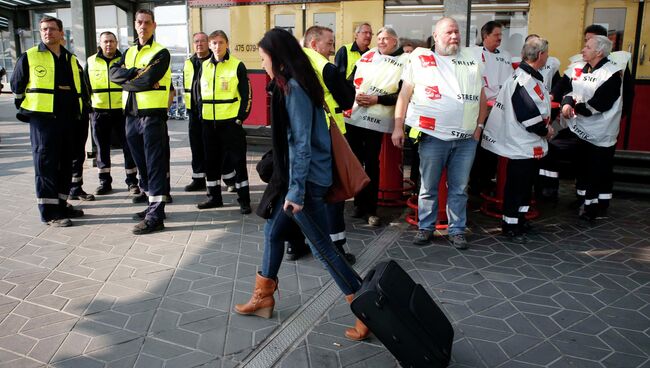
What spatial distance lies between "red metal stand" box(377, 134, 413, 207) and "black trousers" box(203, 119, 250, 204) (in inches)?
65.5

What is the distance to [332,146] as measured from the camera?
324 centimetres

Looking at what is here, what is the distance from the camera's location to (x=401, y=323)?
2.73 meters

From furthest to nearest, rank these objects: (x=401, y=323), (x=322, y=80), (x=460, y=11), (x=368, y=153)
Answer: (x=460, y=11) < (x=368, y=153) < (x=322, y=80) < (x=401, y=323)

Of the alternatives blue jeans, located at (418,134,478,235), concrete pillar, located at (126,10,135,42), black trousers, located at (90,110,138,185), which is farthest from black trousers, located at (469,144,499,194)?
concrete pillar, located at (126,10,135,42)

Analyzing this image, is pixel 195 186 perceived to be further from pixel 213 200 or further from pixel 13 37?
pixel 13 37

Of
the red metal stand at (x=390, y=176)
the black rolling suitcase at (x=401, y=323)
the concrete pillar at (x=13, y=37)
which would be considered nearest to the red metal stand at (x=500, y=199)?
the red metal stand at (x=390, y=176)

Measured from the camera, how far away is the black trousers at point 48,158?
5516 millimetres

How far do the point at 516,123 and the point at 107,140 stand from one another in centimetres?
518

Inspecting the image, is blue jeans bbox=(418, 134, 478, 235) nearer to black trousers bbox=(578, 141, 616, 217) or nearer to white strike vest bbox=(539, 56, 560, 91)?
black trousers bbox=(578, 141, 616, 217)

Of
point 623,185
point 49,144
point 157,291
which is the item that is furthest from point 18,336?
point 623,185

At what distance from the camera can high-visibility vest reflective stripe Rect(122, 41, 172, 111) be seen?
17.3 ft

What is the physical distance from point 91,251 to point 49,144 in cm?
145

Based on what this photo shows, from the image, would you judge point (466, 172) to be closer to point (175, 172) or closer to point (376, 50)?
point (376, 50)

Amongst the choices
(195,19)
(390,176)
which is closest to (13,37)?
(195,19)
